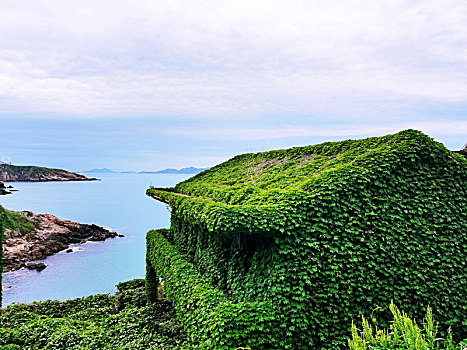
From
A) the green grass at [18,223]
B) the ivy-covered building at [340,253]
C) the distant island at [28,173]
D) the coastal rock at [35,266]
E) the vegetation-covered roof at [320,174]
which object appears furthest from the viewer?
the distant island at [28,173]

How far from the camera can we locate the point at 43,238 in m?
29.1

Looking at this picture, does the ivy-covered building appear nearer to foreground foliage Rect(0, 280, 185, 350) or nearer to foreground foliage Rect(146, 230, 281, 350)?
foreground foliage Rect(146, 230, 281, 350)

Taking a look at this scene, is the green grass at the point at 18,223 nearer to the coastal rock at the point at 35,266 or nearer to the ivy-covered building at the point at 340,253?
the coastal rock at the point at 35,266

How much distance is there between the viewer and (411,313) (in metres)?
6.21

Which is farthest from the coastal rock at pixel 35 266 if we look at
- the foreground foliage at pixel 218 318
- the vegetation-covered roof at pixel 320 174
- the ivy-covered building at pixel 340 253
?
the ivy-covered building at pixel 340 253

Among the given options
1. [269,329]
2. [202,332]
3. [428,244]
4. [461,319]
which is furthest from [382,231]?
[202,332]

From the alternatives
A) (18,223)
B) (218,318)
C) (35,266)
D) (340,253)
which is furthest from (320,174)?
(18,223)

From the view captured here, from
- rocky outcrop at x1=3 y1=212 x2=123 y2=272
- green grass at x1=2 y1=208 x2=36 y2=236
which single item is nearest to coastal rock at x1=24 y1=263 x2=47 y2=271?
rocky outcrop at x1=3 y1=212 x2=123 y2=272

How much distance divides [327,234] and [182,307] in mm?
3694

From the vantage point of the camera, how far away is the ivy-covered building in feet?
18.9

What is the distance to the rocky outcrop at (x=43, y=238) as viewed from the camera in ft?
80.3

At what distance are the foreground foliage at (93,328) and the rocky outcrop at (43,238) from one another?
11.6 meters

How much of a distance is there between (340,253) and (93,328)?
8.73 metres

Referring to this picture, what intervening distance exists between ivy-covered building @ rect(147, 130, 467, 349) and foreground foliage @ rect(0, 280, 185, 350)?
10.1 ft
